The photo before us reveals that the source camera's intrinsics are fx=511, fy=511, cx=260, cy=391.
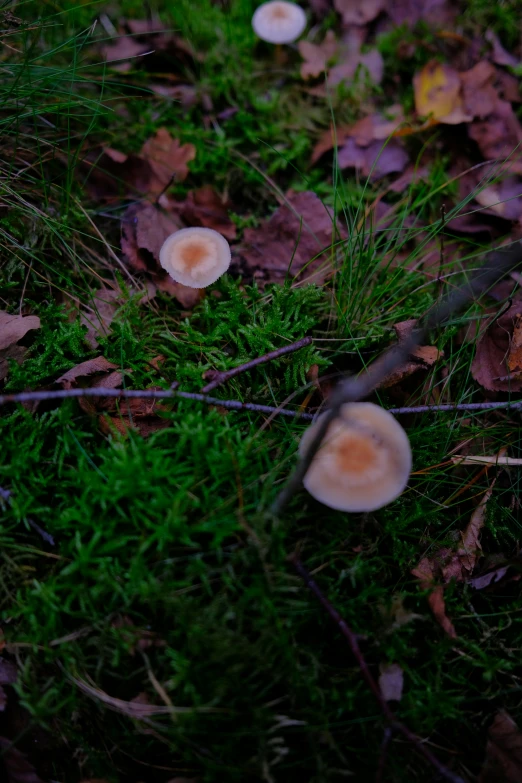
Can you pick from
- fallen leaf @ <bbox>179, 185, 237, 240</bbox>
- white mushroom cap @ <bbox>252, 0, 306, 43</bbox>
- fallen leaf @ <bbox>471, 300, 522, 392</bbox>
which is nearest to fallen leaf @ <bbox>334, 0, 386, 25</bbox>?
white mushroom cap @ <bbox>252, 0, 306, 43</bbox>

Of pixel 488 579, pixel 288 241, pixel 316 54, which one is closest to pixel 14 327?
pixel 288 241

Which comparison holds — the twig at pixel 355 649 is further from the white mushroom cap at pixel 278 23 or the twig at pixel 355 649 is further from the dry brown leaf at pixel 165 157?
the white mushroom cap at pixel 278 23

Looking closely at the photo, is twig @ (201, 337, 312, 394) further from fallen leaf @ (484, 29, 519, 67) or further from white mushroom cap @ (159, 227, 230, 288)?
fallen leaf @ (484, 29, 519, 67)

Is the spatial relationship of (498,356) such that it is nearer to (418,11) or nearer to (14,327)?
(14,327)

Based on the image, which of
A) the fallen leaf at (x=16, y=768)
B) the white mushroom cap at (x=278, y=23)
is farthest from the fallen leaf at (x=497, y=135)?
the fallen leaf at (x=16, y=768)

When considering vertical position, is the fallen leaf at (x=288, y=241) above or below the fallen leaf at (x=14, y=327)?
below

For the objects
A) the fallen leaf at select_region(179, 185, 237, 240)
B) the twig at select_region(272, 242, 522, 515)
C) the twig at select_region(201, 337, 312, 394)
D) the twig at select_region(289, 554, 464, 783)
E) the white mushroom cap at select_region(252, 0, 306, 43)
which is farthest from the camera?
the white mushroom cap at select_region(252, 0, 306, 43)

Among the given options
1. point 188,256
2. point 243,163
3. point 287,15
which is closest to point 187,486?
point 188,256

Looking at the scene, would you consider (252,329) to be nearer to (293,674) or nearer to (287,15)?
(293,674)
